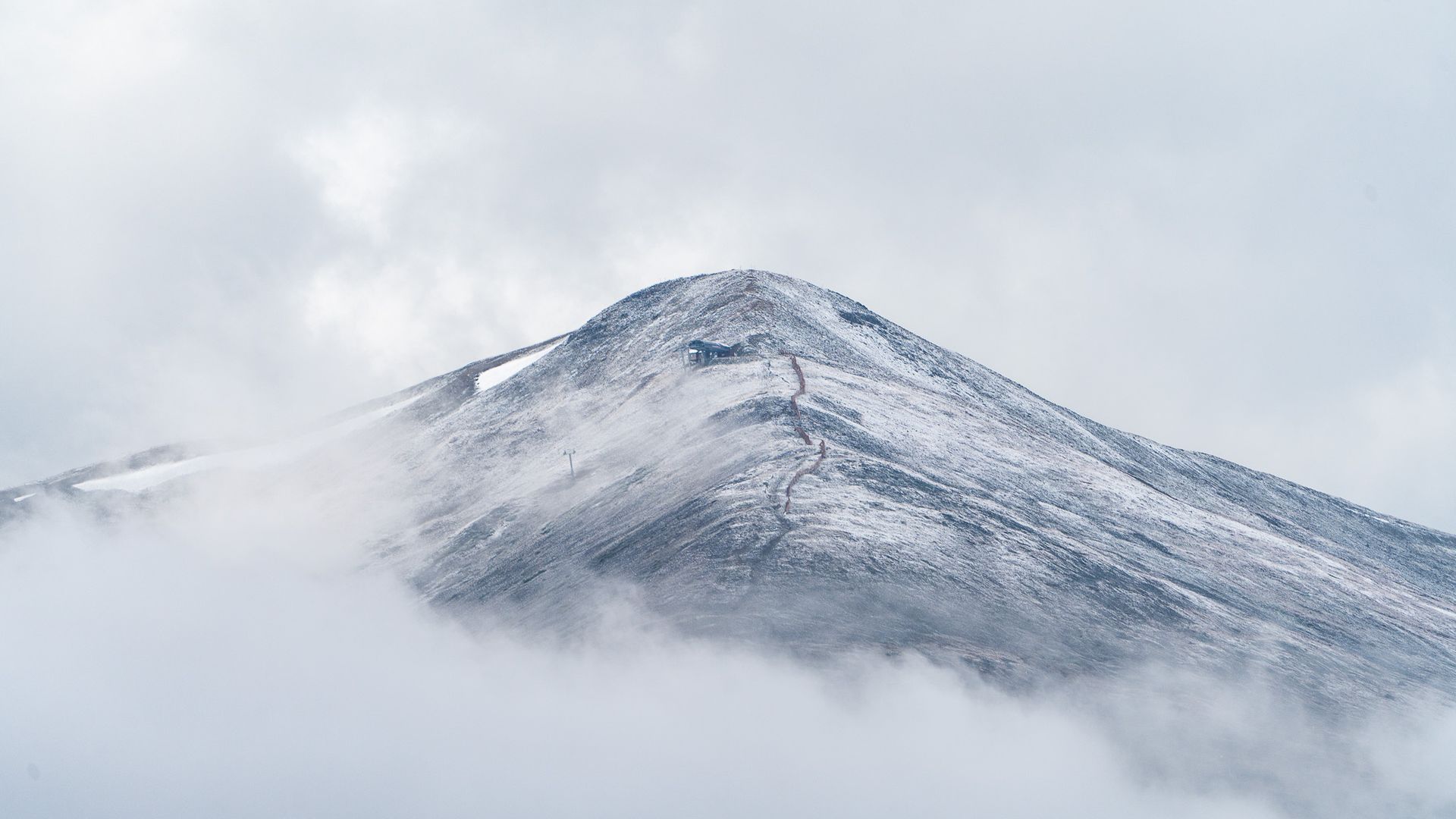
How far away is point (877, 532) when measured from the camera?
187ft

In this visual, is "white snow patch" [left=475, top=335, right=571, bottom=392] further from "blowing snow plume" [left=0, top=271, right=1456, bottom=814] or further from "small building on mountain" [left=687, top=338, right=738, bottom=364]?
"small building on mountain" [left=687, top=338, right=738, bottom=364]

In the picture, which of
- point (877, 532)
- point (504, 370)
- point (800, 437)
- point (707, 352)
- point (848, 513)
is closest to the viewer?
point (877, 532)

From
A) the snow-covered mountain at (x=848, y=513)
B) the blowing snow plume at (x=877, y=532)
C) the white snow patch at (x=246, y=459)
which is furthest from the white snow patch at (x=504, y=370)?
the white snow patch at (x=246, y=459)

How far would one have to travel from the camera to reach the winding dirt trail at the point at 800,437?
193 feet

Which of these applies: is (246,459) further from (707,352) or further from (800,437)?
(800,437)

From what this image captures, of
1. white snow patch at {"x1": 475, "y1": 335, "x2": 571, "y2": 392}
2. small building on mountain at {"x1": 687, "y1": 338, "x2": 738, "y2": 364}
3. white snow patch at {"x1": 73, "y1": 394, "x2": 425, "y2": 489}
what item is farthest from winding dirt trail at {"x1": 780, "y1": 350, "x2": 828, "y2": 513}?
white snow patch at {"x1": 73, "y1": 394, "x2": 425, "y2": 489}

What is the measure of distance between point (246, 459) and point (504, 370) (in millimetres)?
19069

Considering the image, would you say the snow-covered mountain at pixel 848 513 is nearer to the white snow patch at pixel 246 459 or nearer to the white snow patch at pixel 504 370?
the white snow patch at pixel 504 370

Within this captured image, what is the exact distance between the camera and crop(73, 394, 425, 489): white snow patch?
102562 mm

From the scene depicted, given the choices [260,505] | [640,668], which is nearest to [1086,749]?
[640,668]

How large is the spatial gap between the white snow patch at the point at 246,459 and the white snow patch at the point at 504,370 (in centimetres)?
521

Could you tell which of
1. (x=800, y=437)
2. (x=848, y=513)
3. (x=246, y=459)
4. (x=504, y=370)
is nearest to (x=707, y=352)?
(x=800, y=437)

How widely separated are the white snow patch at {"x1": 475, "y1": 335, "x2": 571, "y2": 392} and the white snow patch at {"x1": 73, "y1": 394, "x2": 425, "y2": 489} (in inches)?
205

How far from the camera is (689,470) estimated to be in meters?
65.8
